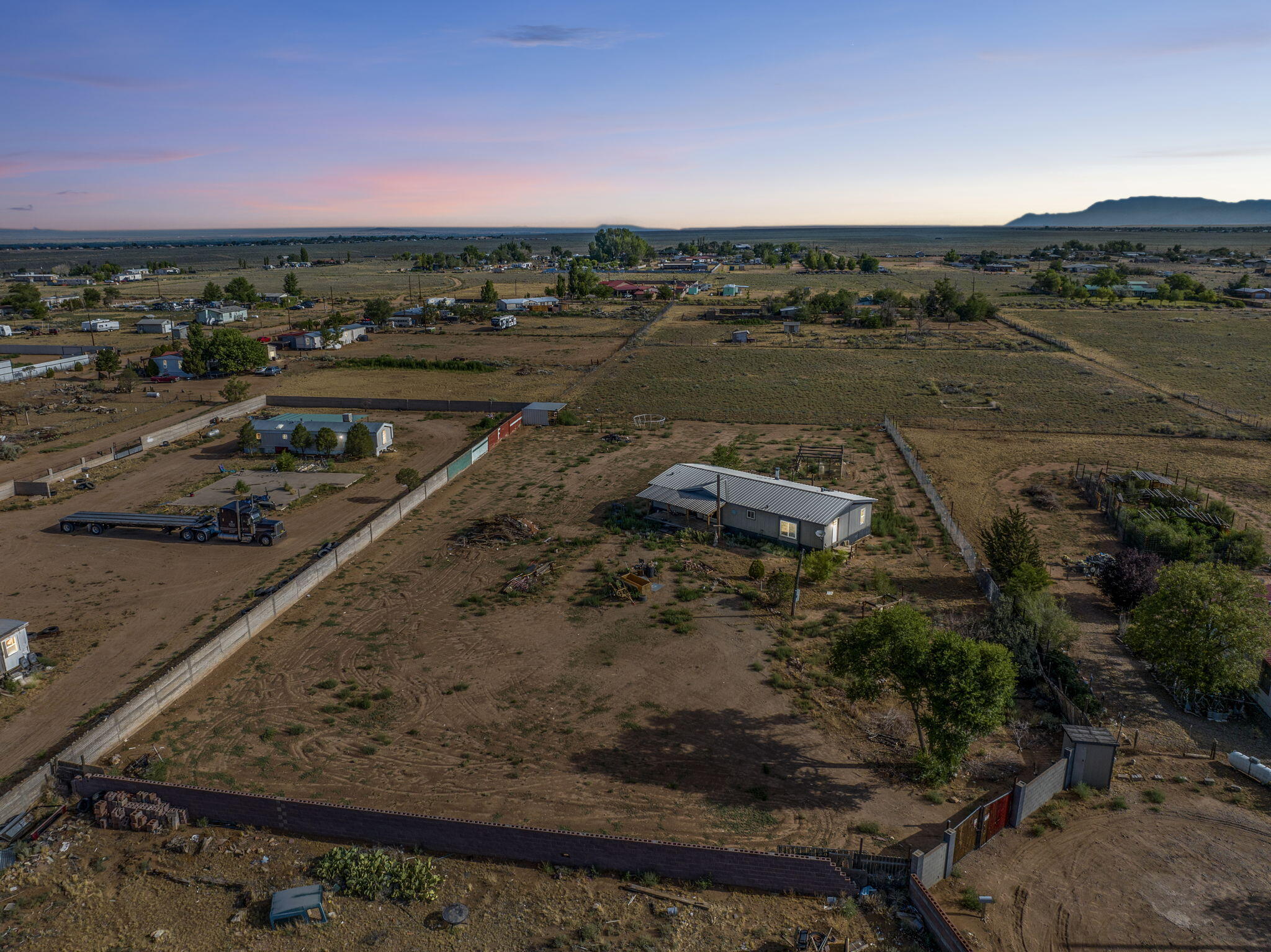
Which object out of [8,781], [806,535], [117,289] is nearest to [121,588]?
[8,781]

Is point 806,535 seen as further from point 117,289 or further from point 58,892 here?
point 117,289

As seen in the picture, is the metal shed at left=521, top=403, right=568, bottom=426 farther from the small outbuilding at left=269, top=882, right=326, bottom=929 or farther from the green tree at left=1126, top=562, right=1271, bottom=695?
the small outbuilding at left=269, top=882, right=326, bottom=929

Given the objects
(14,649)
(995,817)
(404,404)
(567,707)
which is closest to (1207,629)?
(995,817)

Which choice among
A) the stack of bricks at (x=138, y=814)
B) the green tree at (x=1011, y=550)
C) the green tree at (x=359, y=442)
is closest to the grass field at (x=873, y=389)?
the green tree at (x=359, y=442)

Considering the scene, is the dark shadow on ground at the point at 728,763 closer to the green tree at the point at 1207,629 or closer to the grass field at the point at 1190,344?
the green tree at the point at 1207,629

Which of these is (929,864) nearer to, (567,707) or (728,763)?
(728,763)
